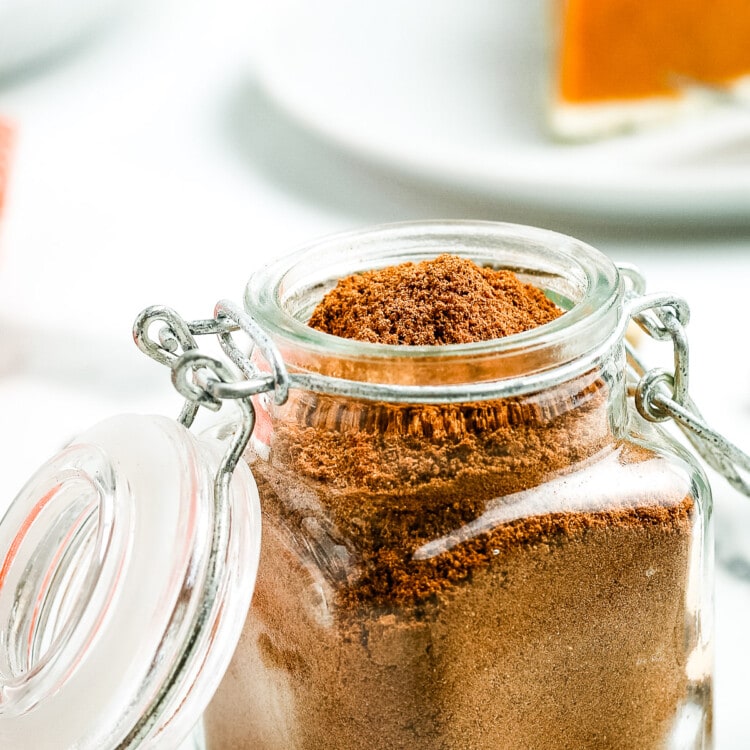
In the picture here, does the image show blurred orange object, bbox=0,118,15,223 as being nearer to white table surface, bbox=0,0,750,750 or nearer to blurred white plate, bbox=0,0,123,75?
white table surface, bbox=0,0,750,750

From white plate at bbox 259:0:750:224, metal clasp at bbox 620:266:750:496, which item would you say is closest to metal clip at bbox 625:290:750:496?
metal clasp at bbox 620:266:750:496

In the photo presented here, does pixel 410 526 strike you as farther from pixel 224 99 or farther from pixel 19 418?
pixel 224 99

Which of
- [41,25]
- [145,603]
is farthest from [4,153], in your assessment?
[145,603]

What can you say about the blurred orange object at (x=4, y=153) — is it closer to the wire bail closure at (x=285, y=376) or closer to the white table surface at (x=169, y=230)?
the white table surface at (x=169, y=230)

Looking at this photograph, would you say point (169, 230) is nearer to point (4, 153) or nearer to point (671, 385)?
point (4, 153)

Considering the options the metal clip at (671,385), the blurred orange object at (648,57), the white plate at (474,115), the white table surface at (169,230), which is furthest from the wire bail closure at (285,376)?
the blurred orange object at (648,57)

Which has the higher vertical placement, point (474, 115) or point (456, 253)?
point (456, 253)
